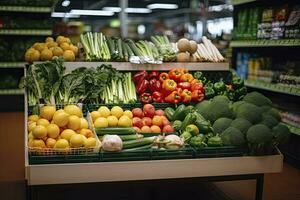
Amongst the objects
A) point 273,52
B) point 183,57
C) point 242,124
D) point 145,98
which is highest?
point 273,52

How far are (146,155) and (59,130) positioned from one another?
1.97 ft

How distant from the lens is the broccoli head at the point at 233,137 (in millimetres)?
2656

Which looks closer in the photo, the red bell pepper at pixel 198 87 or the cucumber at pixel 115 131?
the cucumber at pixel 115 131

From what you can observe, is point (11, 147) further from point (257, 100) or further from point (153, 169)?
point (257, 100)

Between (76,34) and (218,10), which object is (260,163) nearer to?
(76,34)

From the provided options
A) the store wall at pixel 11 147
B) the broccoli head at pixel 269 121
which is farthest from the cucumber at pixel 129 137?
the store wall at pixel 11 147

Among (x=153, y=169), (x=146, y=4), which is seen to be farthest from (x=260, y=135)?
(x=146, y=4)

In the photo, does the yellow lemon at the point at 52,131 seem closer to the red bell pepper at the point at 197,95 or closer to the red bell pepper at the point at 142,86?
the red bell pepper at the point at 142,86

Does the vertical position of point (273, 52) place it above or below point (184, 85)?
above

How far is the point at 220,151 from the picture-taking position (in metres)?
2.64

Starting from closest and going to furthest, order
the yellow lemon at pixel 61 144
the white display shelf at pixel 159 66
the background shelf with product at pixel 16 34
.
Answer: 1. the yellow lemon at pixel 61 144
2. the white display shelf at pixel 159 66
3. the background shelf with product at pixel 16 34

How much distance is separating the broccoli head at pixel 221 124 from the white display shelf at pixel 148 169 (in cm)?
28

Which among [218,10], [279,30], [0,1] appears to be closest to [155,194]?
[279,30]

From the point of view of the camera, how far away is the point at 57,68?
11.2 feet
